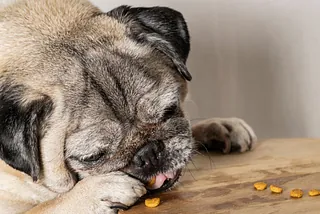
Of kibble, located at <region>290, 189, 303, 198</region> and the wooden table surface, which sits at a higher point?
kibble, located at <region>290, 189, 303, 198</region>

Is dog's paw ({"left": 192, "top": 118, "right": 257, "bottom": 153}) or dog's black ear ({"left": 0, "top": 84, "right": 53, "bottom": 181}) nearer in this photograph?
dog's black ear ({"left": 0, "top": 84, "right": 53, "bottom": 181})

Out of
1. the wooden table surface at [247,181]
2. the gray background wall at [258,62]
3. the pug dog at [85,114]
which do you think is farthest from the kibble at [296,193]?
the gray background wall at [258,62]

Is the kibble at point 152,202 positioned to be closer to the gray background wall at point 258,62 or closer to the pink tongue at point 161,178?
the pink tongue at point 161,178

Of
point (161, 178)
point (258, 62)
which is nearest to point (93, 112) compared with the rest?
point (161, 178)

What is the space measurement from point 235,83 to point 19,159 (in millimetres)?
1433

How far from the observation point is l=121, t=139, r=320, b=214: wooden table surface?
58.9 inches

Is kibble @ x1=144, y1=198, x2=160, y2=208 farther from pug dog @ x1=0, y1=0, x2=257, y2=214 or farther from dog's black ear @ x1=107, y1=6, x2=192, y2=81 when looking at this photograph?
dog's black ear @ x1=107, y1=6, x2=192, y2=81

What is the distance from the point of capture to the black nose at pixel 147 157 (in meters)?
1.65

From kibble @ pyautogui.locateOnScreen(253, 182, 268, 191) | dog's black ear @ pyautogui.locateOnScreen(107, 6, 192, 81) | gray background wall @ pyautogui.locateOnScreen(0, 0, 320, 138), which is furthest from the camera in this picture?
gray background wall @ pyautogui.locateOnScreen(0, 0, 320, 138)

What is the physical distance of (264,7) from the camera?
110 inches

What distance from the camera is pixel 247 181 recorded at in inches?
66.3

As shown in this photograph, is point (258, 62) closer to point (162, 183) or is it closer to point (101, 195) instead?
point (162, 183)

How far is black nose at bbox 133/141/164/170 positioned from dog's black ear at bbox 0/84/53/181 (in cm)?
24

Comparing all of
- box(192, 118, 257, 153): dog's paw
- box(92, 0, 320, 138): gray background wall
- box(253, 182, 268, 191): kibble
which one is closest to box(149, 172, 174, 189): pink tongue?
box(253, 182, 268, 191): kibble
